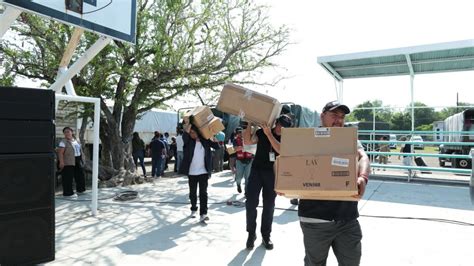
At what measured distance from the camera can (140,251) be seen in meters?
4.77

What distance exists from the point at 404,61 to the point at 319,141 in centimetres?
1071

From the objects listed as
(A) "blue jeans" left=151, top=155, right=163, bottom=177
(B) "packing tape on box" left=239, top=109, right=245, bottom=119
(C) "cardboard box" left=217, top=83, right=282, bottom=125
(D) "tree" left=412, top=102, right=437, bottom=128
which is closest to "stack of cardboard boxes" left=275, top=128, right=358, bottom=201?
(C) "cardboard box" left=217, top=83, right=282, bottom=125

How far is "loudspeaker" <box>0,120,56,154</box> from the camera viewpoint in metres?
3.70

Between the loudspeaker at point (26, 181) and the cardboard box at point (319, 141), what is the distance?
2.60 m

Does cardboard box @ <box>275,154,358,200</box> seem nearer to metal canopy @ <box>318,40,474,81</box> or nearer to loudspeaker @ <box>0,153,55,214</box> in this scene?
loudspeaker @ <box>0,153,55,214</box>

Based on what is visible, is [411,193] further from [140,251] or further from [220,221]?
[140,251]

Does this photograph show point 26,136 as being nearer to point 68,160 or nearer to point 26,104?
point 26,104

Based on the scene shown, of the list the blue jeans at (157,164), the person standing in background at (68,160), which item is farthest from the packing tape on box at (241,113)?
the blue jeans at (157,164)

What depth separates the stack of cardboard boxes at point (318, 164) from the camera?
8.59 feet

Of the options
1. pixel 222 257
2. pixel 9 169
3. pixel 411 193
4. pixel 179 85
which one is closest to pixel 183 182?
pixel 179 85

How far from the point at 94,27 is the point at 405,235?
540 cm

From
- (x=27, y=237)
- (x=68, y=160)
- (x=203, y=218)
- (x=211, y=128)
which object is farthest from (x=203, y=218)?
(x=68, y=160)

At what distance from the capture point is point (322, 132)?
9.16ft

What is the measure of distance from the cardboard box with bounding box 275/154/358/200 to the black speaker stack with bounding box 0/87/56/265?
2.58 m
